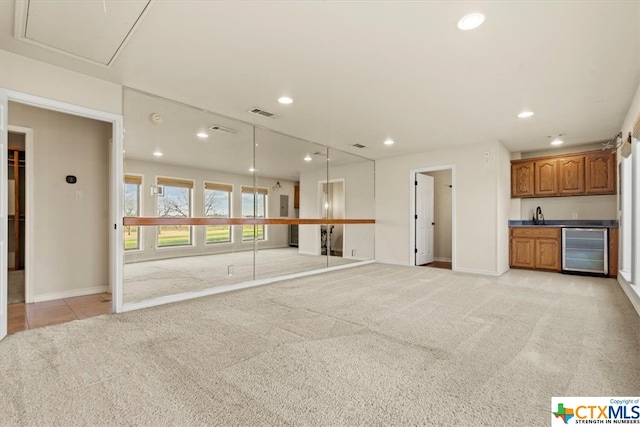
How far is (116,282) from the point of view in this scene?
321 centimetres

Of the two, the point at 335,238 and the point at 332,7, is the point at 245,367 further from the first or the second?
the point at 335,238

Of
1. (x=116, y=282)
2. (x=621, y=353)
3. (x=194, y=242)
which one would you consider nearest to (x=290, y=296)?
(x=194, y=242)

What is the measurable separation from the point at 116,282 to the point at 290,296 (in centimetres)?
196

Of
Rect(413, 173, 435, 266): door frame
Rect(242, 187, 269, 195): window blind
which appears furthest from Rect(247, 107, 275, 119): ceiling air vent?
Rect(413, 173, 435, 266): door frame

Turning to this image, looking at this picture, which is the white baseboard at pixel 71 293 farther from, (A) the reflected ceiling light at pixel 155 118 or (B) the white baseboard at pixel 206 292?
(A) the reflected ceiling light at pixel 155 118

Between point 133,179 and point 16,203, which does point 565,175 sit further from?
point 16,203

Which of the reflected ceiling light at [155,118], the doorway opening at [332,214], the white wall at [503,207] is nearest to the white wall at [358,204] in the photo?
the doorway opening at [332,214]

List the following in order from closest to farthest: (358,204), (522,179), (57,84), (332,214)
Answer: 1. (57,84)
2. (522,179)
3. (332,214)
4. (358,204)

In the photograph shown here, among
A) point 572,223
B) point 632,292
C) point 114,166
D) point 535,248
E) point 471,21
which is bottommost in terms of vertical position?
point 632,292

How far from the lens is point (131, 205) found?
136 inches

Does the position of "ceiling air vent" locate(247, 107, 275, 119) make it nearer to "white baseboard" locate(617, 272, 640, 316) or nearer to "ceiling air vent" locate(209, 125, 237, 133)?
"ceiling air vent" locate(209, 125, 237, 133)

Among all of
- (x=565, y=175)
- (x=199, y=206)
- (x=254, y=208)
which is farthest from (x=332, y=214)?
(x=565, y=175)

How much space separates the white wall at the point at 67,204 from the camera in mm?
3678

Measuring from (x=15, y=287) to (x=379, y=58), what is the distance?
5629 millimetres
